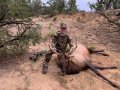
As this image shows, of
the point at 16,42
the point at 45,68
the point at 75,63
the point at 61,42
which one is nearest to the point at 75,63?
the point at 75,63

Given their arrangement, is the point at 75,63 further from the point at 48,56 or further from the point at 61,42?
the point at 48,56

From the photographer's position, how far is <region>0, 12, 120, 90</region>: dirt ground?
12.0 m

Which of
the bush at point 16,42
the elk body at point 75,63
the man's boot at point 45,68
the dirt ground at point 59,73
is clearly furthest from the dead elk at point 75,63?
the bush at point 16,42

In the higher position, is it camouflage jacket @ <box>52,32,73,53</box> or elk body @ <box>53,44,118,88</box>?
camouflage jacket @ <box>52,32,73,53</box>

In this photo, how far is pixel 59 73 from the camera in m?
12.5

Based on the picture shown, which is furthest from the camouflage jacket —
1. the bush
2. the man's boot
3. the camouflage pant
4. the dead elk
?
the bush

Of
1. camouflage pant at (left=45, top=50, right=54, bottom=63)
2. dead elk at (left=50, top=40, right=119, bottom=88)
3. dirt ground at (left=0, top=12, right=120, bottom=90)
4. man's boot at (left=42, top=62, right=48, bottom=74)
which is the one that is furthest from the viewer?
camouflage pant at (left=45, top=50, right=54, bottom=63)

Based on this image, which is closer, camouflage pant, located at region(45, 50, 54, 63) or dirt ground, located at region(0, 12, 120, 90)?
dirt ground, located at region(0, 12, 120, 90)

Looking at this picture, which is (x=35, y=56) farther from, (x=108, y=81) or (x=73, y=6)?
(x=73, y=6)

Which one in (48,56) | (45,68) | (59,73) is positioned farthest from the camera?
(48,56)

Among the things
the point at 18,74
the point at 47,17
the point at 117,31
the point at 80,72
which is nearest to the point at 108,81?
the point at 80,72

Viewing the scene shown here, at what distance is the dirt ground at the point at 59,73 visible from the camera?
12.0 meters

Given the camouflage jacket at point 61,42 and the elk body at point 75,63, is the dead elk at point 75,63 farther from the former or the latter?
the camouflage jacket at point 61,42

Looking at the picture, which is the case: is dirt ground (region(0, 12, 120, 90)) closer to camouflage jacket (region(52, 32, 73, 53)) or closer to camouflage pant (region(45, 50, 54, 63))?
camouflage pant (region(45, 50, 54, 63))
